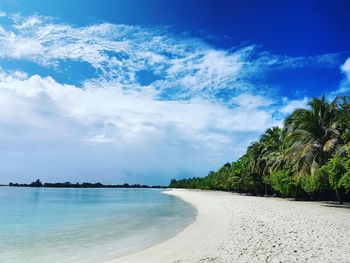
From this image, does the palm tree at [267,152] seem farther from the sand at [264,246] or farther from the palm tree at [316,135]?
the sand at [264,246]

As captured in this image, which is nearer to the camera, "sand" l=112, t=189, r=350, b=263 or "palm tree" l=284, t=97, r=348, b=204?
"sand" l=112, t=189, r=350, b=263

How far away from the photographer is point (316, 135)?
27.1 m

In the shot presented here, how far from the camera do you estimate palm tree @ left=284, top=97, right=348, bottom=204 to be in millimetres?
25719

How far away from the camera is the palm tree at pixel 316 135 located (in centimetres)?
2572

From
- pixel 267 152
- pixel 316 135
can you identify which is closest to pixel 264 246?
pixel 316 135

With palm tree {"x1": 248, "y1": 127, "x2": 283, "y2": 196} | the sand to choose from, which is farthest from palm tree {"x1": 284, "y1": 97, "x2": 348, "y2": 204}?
palm tree {"x1": 248, "y1": 127, "x2": 283, "y2": 196}

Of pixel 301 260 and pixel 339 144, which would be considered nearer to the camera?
pixel 301 260

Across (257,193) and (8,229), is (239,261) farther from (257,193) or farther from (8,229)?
(257,193)

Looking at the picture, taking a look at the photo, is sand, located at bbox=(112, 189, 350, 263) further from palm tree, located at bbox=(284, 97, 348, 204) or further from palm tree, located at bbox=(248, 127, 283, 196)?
palm tree, located at bbox=(248, 127, 283, 196)

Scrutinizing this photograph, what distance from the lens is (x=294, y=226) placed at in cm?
1455

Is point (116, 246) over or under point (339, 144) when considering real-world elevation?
under

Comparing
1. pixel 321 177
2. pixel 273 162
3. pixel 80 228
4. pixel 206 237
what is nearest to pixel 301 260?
pixel 206 237

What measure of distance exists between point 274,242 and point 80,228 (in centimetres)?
1307

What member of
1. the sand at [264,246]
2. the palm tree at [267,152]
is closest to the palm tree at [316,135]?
the sand at [264,246]
